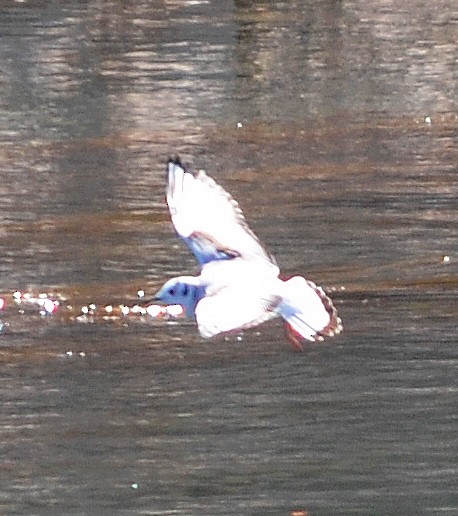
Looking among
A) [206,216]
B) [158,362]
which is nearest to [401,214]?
[158,362]

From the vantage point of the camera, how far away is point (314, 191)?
5684 mm

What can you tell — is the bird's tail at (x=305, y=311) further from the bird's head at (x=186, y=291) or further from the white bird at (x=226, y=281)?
the bird's head at (x=186, y=291)

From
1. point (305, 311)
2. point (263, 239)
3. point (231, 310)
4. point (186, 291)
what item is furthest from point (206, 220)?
point (263, 239)

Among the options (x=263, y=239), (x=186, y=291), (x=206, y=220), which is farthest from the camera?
(x=263, y=239)

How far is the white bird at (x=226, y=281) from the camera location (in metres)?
3.17

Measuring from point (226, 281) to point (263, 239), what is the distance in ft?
6.15

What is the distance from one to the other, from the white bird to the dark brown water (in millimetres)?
463

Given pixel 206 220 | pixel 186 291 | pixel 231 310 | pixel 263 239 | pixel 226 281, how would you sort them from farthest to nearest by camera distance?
pixel 263 239
pixel 206 220
pixel 186 291
pixel 226 281
pixel 231 310

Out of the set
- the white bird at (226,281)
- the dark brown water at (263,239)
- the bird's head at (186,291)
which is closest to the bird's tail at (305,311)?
the white bird at (226,281)

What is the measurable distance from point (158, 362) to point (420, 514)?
1.02 meters

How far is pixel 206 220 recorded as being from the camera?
3.61m

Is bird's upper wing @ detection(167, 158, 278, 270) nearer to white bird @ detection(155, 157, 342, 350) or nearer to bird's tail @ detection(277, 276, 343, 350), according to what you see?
white bird @ detection(155, 157, 342, 350)

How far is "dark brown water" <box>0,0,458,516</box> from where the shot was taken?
3785 millimetres

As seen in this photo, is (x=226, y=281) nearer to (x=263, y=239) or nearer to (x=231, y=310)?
(x=231, y=310)
